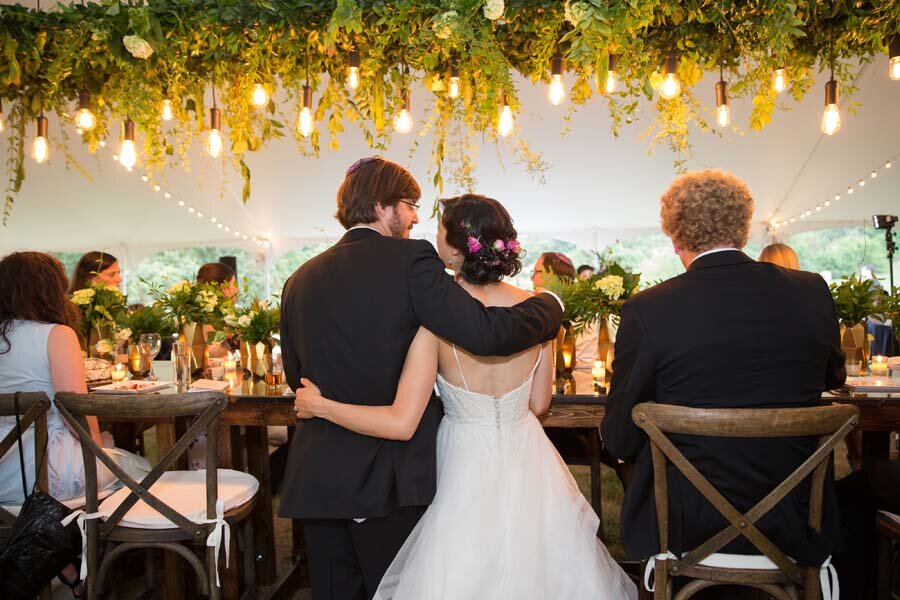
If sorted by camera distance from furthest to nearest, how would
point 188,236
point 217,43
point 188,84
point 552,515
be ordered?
point 188,236 < point 188,84 < point 217,43 < point 552,515

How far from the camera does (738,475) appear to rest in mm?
1691

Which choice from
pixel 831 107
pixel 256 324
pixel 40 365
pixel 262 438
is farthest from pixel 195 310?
pixel 831 107

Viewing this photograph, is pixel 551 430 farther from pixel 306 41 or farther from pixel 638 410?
pixel 306 41

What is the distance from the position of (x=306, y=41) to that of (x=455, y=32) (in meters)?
0.79

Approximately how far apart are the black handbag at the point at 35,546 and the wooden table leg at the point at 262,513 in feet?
2.72

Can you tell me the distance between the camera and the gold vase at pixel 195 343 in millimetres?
3469

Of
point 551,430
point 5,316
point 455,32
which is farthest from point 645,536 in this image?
point 5,316

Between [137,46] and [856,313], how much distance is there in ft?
10.6

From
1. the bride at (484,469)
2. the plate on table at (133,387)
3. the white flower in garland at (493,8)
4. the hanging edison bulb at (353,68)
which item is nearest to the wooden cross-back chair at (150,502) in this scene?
the bride at (484,469)

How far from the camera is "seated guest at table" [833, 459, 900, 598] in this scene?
6.72 ft

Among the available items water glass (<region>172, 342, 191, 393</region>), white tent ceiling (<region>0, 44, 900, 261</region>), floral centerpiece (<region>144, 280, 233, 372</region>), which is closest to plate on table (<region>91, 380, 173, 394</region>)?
water glass (<region>172, 342, 191, 393</region>)

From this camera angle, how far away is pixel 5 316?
8.09ft

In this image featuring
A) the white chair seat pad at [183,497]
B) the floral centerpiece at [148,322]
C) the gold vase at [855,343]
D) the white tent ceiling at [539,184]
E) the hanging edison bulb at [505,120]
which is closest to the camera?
the white chair seat pad at [183,497]

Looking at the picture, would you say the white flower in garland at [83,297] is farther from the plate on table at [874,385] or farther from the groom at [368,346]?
the plate on table at [874,385]
